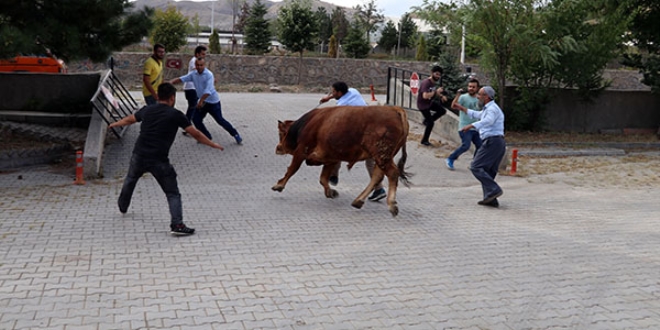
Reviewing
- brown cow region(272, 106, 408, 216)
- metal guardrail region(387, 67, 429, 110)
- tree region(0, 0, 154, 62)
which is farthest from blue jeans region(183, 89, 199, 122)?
metal guardrail region(387, 67, 429, 110)

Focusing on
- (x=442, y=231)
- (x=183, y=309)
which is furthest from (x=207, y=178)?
(x=183, y=309)

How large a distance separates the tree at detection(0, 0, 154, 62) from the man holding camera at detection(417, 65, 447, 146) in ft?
18.3

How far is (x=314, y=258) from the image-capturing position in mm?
6703

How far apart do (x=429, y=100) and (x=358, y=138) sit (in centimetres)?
544

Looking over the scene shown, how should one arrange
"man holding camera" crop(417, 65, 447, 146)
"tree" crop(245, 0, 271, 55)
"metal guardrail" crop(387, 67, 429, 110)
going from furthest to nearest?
"tree" crop(245, 0, 271, 55)
"metal guardrail" crop(387, 67, 429, 110)
"man holding camera" crop(417, 65, 447, 146)

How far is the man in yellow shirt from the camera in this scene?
11672 millimetres

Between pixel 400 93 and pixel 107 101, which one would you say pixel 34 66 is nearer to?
pixel 107 101

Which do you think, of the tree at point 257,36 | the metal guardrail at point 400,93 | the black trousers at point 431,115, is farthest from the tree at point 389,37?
the black trousers at point 431,115

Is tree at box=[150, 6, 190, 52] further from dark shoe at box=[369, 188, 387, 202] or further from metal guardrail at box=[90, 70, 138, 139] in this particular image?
dark shoe at box=[369, 188, 387, 202]

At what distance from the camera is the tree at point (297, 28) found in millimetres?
31984

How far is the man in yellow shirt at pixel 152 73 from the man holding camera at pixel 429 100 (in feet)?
16.9

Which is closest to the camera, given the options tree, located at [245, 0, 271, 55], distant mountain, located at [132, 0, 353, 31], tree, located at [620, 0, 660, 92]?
tree, located at [620, 0, 660, 92]

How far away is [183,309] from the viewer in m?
5.13

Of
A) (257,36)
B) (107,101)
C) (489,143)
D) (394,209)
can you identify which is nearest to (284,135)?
(394,209)
